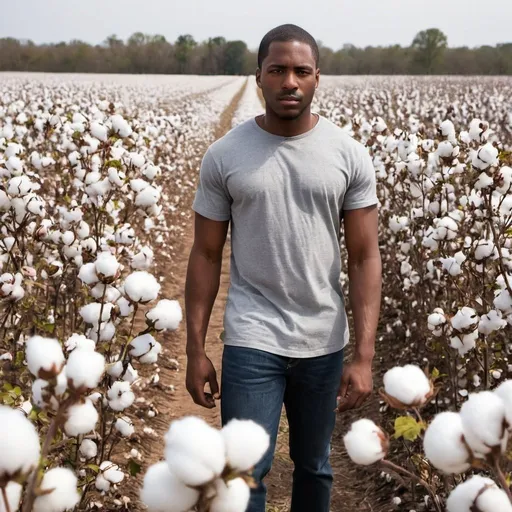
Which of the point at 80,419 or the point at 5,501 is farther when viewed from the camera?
the point at 80,419

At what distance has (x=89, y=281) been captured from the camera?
2643 millimetres

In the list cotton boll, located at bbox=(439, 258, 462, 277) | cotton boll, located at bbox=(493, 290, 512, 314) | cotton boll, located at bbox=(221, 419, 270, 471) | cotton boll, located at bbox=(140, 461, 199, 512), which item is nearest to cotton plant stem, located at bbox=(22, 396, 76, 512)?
cotton boll, located at bbox=(140, 461, 199, 512)

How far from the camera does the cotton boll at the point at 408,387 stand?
1257mm

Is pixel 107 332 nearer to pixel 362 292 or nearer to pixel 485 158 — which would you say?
pixel 362 292

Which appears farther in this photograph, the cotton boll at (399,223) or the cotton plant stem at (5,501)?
the cotton boll at (399,223)

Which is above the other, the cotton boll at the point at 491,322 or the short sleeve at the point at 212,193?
→ the short sleeve at the point at 212,193

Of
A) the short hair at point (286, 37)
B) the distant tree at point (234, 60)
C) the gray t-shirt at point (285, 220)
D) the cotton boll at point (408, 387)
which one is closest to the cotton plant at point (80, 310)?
the gray t-shirt at point (285, 220)

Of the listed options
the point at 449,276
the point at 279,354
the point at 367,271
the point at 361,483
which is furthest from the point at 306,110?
the point at 361,483

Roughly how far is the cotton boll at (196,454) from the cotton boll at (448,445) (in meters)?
0.30

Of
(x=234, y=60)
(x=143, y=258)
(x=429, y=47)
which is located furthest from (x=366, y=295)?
(x=234, y=60)

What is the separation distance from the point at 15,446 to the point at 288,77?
1688mm

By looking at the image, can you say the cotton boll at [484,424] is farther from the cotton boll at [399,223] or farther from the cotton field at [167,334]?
the cotton boll at [399,223]

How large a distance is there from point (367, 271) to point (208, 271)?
54 centimetres

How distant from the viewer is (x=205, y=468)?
3.22 feet
